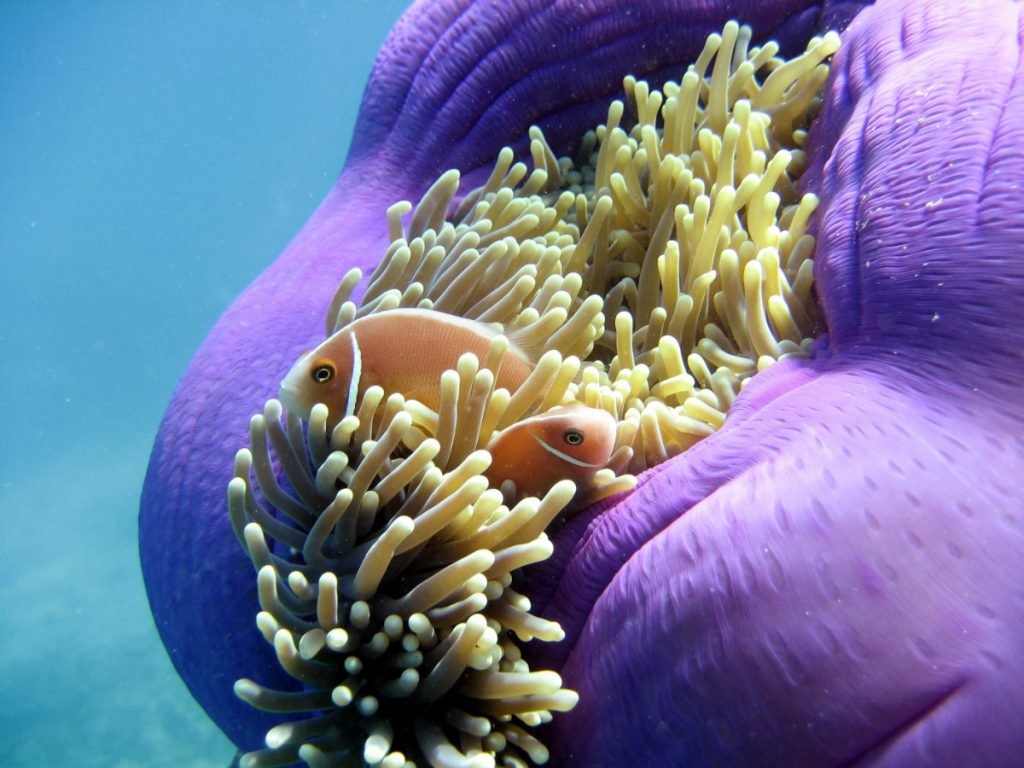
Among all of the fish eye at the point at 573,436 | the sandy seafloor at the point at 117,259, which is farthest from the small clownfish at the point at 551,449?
the sandy seafloor at the point at 117,259

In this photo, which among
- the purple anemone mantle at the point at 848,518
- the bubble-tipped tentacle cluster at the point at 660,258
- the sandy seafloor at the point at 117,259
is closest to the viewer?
the purple anemone mantle at the point at 848,518

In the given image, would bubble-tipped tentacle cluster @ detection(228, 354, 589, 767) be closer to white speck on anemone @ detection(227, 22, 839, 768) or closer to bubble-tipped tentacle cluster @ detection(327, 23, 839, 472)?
white speck on anemone @ detection(227, 22, 839, 768)

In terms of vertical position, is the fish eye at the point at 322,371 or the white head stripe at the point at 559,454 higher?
the fish eye at the point at 322,371

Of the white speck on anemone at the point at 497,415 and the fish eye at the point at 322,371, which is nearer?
the white speck on anemone at the point at 497,415

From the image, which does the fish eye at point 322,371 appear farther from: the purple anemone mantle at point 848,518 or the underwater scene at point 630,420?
the purple anemone mantle at point 848,518

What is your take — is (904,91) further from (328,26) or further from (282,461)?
(328,26)

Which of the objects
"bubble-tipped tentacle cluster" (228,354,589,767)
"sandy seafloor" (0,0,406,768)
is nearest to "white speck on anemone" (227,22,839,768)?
"bubble-tipped tentacle cluster" (228,354,589,767)

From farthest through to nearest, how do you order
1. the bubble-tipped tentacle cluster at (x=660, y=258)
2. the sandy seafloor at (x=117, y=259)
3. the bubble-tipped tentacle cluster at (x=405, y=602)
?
the sandy seafloor at (x=117, y=259) < the bubble-tipped tentacle cluster at (x=660, y=258) < the bubble-tipped tentacle cluster at (x=405, y=602)
